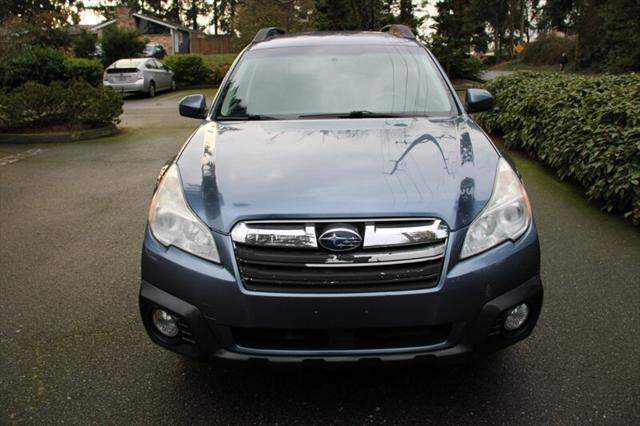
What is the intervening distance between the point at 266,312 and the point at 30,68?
21.2 meters

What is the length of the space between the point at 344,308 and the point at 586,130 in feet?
16.6

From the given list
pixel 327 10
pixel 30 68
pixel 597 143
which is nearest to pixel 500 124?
pixel 597 143

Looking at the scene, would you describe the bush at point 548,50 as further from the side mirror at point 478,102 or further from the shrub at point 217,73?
the side mirror at point 478,102

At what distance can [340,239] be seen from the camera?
229 cm

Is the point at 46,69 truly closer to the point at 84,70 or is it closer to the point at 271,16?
the point at 84,70

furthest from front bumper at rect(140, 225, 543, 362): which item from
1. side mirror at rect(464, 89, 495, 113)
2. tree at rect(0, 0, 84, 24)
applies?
tree at rect(0, 0, 84, 24)

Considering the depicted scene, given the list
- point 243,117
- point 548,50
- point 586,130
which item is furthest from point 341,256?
point 548,50

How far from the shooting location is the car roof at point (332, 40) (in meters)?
4.27

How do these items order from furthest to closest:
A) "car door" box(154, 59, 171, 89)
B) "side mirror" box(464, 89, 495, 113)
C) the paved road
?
"car door" box(154, 59, 171, 89) → "side mirror" box(464, 89, 495, 113) → the paved road

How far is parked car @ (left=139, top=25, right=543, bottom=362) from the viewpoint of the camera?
2271 mm

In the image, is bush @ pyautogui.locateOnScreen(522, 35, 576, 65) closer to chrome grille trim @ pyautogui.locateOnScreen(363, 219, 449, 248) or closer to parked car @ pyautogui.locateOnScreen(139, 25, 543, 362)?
parked car @ pyautogui.locateOnScreen(139, 25, 543, 362)

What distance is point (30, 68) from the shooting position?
2028cm

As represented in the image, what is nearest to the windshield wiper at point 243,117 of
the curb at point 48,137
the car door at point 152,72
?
the curb at point 48,137

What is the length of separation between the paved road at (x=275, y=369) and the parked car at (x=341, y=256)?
0.20 metres
